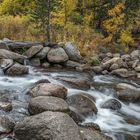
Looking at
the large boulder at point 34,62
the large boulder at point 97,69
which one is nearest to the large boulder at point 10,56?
the large boulder at point 34,62

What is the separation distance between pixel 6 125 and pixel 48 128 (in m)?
1.38

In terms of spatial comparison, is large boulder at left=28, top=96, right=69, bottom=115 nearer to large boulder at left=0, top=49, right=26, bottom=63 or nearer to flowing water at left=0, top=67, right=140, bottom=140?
flowing water at left=0, top=67, right=140, bottom=140

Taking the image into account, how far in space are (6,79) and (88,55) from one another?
851cm

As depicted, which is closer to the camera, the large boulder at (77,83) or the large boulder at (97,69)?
the large boulder at (77,83)

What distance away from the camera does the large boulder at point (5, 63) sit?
1540 centimetres

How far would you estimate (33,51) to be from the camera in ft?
61.5

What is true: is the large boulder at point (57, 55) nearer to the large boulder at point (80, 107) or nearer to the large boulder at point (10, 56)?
the large boulder at point (10, 56)

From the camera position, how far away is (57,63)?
18.8 meters

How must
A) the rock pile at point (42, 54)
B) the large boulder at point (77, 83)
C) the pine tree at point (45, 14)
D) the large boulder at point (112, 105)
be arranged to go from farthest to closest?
the pine tree at point (45, 14) → the rock pile at point (42, 54) → the large boulder at point (77, 83) → the large boulder at point (112, 105)

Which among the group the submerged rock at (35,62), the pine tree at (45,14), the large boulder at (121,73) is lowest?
the large boulder at (121,73)

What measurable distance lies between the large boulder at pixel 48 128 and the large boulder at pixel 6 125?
0.92 feet

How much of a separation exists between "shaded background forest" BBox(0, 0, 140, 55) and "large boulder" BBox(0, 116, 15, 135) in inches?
526

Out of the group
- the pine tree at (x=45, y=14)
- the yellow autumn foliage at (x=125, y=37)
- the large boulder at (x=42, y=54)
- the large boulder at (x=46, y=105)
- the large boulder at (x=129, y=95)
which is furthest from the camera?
the yellow autumn foliage at (x=125, y=37)

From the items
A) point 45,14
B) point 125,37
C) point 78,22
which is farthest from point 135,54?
point 78,22
